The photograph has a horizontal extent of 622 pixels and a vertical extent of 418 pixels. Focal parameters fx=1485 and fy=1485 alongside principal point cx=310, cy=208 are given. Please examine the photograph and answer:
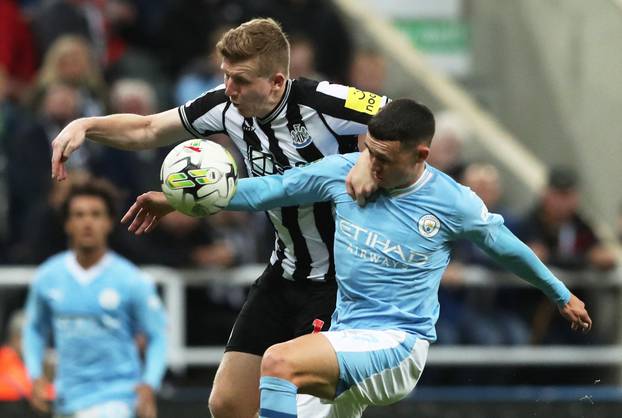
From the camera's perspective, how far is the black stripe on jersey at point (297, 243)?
6.59 meters

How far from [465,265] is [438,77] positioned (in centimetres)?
247

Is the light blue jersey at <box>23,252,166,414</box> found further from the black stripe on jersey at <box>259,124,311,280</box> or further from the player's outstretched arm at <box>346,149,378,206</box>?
the player's outstretched arm at <box>346,149,378,206</box>

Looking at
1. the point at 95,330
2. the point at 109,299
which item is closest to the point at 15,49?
the point at 109,299

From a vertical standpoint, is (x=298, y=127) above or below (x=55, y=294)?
above

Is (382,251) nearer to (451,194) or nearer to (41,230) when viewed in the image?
(451,194)

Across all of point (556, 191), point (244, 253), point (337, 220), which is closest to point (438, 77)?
point (556, 191)

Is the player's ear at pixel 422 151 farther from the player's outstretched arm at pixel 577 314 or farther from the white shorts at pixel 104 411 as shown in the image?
the white shorts at pixel 104 411

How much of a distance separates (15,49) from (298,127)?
5.96 metres

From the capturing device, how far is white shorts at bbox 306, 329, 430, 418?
5949 mm

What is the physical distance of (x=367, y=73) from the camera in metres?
12.1

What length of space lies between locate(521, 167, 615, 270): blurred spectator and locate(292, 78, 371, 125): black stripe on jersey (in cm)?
493

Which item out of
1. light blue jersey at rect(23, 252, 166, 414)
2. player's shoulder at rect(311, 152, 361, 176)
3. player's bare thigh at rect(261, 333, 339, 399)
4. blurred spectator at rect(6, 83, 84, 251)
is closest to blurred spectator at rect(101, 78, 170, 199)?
blurred spectator at rect(6, 83, 84, 251)

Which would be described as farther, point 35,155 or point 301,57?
point 301,57

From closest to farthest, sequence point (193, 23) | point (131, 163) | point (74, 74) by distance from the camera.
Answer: point (131, 163), point (74, 74), point (193, 23)
